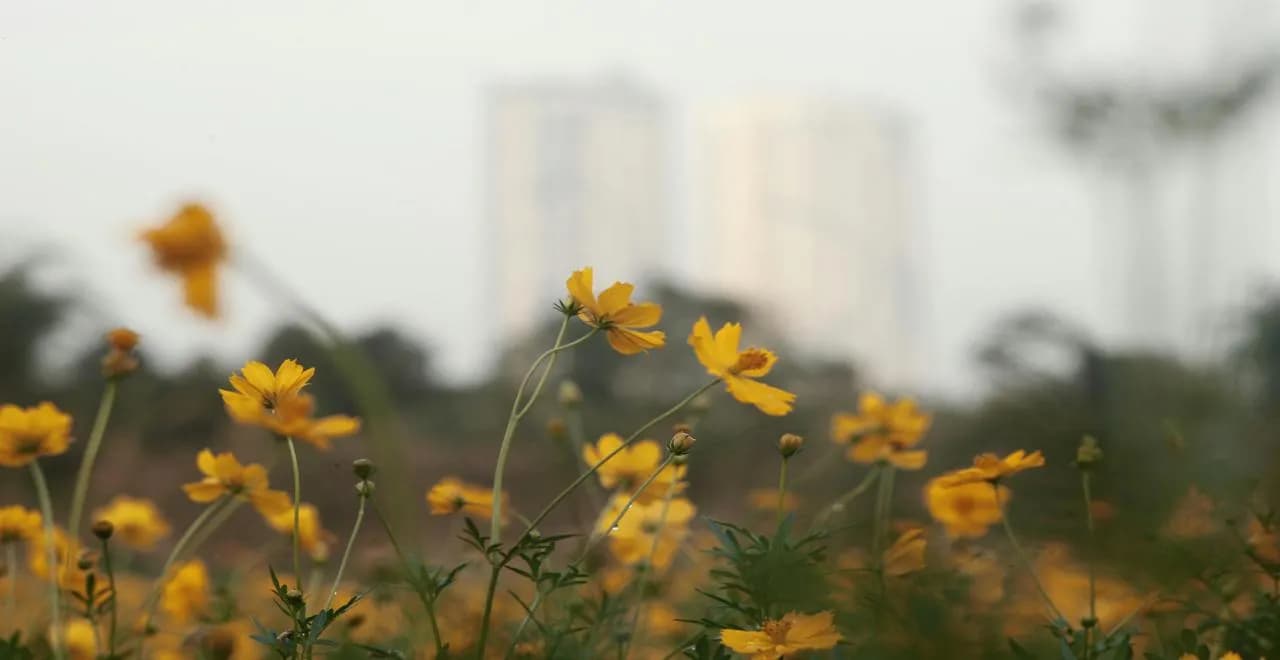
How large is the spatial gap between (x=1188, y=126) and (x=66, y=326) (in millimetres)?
6221

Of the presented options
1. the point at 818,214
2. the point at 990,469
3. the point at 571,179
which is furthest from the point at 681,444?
the point at 818,214

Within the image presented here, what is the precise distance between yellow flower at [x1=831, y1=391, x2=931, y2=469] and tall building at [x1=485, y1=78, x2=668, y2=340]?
30.0 metres

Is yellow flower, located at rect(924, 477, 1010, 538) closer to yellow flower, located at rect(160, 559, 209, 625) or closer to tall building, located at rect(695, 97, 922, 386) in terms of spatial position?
yellow flower, located at rect(160, 559, 209, 625)

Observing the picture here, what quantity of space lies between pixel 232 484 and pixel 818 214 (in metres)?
36.3


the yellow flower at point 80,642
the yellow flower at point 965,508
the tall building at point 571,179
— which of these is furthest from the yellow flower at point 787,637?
the tall building at point 571,179

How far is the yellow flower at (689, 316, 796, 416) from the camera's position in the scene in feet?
2.44

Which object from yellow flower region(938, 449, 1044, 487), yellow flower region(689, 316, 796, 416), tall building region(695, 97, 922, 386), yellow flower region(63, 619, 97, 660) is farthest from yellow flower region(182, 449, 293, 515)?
tall building region(695, 97, 922, 386)

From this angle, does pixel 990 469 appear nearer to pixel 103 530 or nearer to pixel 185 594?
pixel 103 530

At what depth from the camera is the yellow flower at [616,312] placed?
713mm

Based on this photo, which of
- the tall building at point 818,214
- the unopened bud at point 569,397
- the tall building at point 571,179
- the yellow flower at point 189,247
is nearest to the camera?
the yellow flower at point 189,247

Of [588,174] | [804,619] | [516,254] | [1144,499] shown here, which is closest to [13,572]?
[804,619]

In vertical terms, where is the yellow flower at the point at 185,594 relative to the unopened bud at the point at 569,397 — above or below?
below

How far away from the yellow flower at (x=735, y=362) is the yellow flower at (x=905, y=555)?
0.09 meters

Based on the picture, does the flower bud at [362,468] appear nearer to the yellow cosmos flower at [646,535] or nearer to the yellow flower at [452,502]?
the yellow flower at [452,502]
